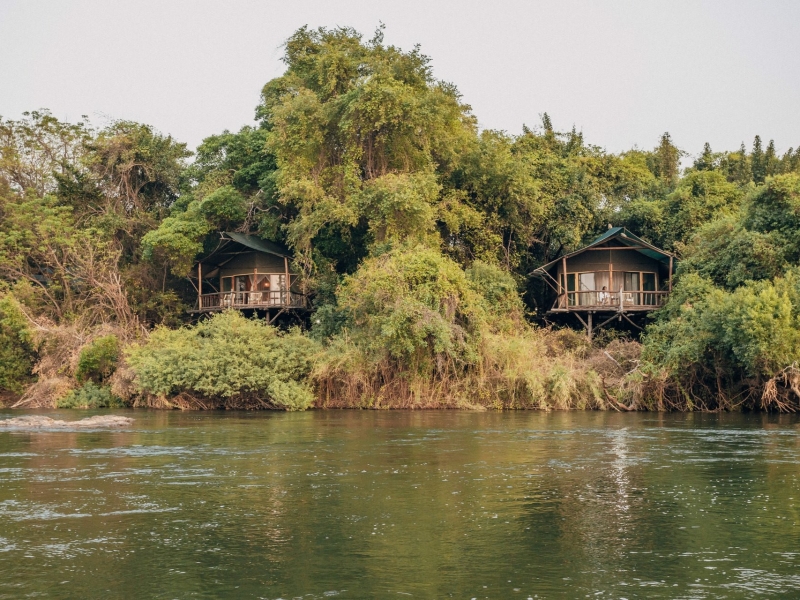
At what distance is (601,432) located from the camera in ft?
87.7

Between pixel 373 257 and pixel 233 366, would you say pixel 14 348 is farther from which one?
pixel 373 257

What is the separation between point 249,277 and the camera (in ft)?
158

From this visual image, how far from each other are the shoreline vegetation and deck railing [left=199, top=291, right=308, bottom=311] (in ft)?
3.07

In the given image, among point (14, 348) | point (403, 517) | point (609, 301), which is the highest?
point (609, 301)

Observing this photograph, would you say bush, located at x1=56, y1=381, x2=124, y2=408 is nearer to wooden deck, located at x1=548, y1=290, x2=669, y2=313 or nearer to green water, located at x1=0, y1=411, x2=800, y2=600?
green water, located at x1=0, y1=411, x2=800, y2=600

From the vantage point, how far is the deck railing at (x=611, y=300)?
139ft

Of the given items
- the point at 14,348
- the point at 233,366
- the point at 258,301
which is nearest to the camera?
the point at 233,366

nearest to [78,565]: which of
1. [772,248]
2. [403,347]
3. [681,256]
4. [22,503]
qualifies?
[22,503]

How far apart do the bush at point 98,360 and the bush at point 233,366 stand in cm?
189

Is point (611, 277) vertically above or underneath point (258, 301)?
above

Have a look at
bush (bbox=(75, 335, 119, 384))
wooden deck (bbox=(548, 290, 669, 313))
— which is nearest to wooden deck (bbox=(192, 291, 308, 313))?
bush (bbox=(75, 335, 119, 384))

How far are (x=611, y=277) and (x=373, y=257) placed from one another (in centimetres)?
1159

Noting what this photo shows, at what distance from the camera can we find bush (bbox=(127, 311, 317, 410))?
37.5 metres

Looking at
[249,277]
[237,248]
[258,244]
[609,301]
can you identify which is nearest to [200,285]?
[249,277]
